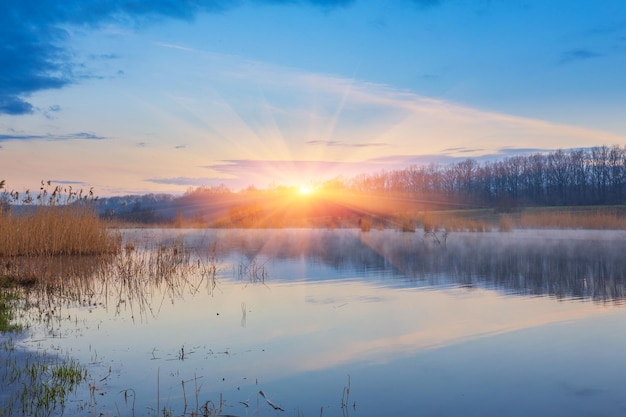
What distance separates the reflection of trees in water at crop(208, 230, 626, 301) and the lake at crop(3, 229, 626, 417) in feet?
0.62

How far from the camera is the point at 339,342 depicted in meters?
7.65

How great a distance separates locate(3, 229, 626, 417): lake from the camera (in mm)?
5344

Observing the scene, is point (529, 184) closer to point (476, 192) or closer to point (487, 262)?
point (476, 192)

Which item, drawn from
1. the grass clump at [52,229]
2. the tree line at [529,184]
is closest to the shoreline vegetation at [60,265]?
the grass clump at [52,229]

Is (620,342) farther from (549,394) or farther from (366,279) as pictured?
(366,279)

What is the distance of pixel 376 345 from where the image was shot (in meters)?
7.50

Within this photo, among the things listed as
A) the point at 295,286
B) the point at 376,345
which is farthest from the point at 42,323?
the point at 295,286

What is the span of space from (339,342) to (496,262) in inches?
509

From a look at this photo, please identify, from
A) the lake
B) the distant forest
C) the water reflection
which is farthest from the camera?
the distant forest

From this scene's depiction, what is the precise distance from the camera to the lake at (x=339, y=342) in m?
5.34

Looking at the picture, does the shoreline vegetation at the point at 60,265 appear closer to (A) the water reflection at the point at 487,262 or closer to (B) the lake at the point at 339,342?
(B) the lake at the point at 339,342

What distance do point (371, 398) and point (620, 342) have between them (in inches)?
174

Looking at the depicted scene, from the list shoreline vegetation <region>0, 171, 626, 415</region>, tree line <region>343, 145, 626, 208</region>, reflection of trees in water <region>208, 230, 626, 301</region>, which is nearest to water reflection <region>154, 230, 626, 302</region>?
reflection of trees in water <region>208, 230, 626, 301</region>

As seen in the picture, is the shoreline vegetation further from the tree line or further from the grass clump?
the tree line
